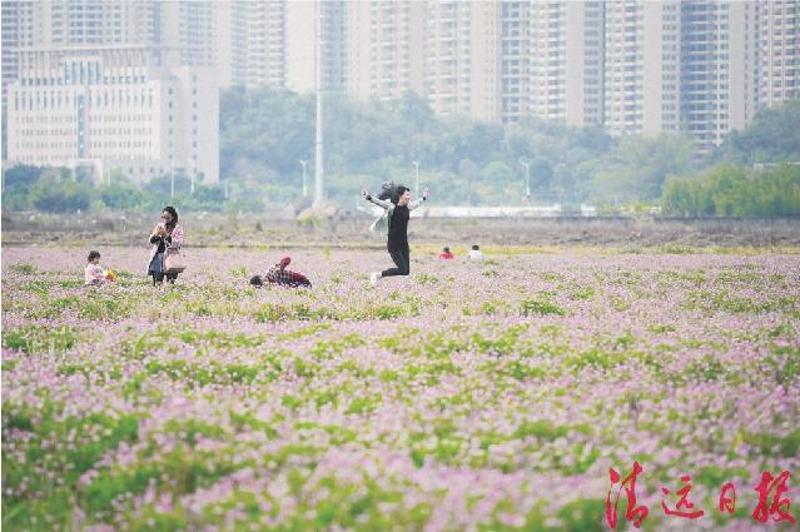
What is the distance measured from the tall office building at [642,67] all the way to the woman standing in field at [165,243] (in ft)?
476

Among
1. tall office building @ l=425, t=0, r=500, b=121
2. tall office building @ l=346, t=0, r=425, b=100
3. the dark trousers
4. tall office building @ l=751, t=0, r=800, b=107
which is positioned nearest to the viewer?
A: the dark trousers

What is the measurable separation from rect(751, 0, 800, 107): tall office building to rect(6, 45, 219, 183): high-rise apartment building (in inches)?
2191

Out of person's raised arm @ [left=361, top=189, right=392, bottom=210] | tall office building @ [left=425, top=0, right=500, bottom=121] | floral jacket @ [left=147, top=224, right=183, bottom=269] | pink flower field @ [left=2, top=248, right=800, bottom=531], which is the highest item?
tall office building @ [left=425, top=0, right=500, bottom=121]

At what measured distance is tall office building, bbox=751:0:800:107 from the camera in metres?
150

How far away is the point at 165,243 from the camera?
25.1m

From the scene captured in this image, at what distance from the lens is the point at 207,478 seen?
1072 centimetres

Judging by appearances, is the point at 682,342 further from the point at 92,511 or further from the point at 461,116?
the point at 461,116

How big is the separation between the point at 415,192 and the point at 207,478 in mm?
145547

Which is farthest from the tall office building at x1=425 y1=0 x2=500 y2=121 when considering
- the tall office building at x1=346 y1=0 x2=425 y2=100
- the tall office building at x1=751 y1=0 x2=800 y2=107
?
the tall office building at x1=751 y1=0 x2=800 y2=107

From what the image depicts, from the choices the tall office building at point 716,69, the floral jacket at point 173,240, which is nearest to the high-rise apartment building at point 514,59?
the tall office building at point 716,69

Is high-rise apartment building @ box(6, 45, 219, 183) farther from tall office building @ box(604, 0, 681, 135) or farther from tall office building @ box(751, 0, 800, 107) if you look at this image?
tall office building @ box(751, 0, 800, 107)

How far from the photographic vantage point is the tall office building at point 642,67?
169000 mm

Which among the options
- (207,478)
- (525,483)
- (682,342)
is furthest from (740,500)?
(682,342)

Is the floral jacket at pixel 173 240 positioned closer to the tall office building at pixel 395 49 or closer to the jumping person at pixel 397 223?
the jumping person at pixel 397 223
